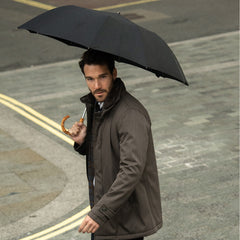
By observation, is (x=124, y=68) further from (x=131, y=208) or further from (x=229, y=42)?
(x=131, y=208)

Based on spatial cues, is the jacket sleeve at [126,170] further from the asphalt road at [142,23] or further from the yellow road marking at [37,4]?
the yellow road marking at [37,4]

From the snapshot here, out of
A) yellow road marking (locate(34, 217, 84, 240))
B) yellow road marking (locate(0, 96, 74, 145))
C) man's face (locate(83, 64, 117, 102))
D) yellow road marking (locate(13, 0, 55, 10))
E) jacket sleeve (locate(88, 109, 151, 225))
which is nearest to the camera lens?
jacket sleeve (locate(88, 109, 151, 225))

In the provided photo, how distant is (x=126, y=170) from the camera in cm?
452

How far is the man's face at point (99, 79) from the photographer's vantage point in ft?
15.4

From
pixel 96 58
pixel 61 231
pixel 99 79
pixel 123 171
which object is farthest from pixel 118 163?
pixel 61 231

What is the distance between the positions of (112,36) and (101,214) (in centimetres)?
115

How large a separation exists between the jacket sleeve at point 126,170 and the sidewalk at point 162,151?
2.83 m

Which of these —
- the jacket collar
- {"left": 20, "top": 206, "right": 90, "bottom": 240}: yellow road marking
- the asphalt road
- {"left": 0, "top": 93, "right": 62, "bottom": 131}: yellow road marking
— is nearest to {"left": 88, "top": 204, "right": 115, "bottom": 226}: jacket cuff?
the jacket collar

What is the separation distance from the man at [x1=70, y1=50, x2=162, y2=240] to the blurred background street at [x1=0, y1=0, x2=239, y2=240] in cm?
261

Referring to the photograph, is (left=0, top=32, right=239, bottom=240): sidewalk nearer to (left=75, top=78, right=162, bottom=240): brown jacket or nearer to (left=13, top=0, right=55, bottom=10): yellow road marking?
(left=75, top=78, right=162, bottom=240): brown jacket

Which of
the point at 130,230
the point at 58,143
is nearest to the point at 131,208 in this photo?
the point at 130,230

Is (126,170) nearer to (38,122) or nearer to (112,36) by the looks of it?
(112,36)

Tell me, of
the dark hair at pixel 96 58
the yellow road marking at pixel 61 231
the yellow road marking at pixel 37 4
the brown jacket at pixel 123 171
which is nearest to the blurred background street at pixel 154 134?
the yellow road marking at pixel 61 231

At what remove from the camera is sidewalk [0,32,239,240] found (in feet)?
25.4
